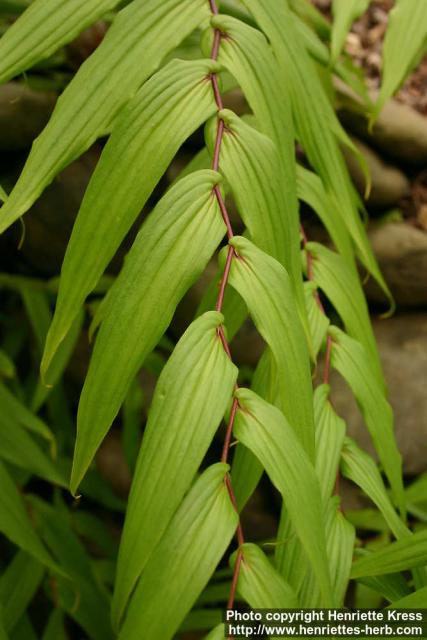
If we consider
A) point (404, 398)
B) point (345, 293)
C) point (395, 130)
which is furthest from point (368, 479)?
point (395, 130)

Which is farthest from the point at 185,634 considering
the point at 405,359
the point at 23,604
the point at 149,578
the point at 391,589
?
the point at 149,578

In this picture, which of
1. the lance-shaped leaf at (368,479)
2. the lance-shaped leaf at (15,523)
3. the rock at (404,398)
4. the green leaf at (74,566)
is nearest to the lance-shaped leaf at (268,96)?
the lance-shaped leaf at (368,479)

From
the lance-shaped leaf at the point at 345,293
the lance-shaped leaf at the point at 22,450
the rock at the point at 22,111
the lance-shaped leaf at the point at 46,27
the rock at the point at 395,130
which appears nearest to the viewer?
the lance-shaped leaf at the point at 46,27

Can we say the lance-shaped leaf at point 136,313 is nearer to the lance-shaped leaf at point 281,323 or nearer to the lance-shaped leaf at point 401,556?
the lance-shaped leaf at point 281,323

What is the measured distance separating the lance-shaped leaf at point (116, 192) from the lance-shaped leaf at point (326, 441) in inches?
7.3

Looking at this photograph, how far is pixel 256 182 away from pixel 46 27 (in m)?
0.17

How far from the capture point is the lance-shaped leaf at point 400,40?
583 millimetres

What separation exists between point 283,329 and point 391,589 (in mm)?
231

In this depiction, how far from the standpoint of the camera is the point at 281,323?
35 centimetres

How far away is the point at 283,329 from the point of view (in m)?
0.35

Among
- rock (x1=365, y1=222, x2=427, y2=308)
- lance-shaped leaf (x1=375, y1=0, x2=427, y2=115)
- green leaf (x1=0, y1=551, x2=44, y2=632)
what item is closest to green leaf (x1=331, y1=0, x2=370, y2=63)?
lance-shaped leaf (x1=375, y1=0, x2=427, y2=115)

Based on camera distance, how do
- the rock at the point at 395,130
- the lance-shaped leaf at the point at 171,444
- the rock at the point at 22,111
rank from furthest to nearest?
the rock at the point at 395,130 < the rock at the point at 22,111 < the lance-shaped leaf at the point at 171,444

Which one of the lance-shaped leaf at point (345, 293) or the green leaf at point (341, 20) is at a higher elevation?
the green leaf at point (341, 20)

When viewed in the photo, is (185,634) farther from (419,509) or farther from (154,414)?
(154,414)
